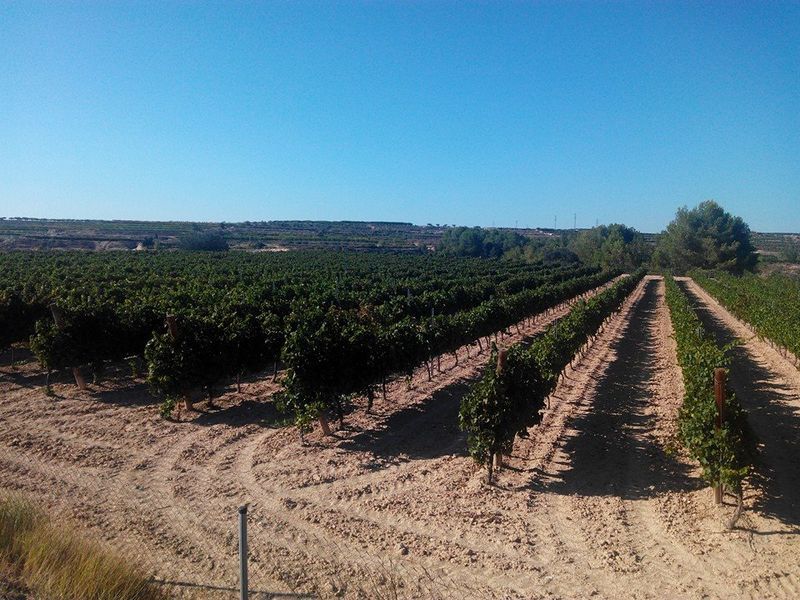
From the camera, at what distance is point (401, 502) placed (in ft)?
26.8

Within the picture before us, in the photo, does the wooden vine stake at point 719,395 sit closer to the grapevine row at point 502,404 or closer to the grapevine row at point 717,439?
the grapevine row at point 717,439

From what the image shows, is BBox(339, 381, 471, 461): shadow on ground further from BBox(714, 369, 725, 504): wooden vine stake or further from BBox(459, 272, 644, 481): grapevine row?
BBox(714, 369, 725, 504): wooden vine stake

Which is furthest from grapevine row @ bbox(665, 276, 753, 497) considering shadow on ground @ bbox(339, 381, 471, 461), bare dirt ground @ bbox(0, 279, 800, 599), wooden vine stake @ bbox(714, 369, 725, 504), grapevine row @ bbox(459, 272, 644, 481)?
shadow on ground @ bbox(339, 381, 471, 461)

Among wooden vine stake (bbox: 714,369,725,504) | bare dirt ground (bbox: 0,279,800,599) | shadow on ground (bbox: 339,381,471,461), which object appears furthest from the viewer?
shadow on ground (bbox: 339,381,471,461)

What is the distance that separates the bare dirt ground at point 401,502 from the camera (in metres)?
6.31

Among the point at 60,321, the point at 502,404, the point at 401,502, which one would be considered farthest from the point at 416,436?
the point at 60,321

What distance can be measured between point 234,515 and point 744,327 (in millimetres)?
33124

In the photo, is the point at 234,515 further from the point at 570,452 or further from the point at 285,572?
the point at 570,452

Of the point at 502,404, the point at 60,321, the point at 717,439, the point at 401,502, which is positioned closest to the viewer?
the point at 717,439

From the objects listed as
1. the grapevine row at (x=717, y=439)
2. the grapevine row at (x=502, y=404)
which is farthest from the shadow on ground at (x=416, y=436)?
the grapevine row at (x=717, y=439)

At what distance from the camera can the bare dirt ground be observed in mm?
6312

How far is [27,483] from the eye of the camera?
8.73 meters

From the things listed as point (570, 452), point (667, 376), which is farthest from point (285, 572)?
point (667, 376)

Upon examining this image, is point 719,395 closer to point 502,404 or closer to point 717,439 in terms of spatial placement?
point 717,439
